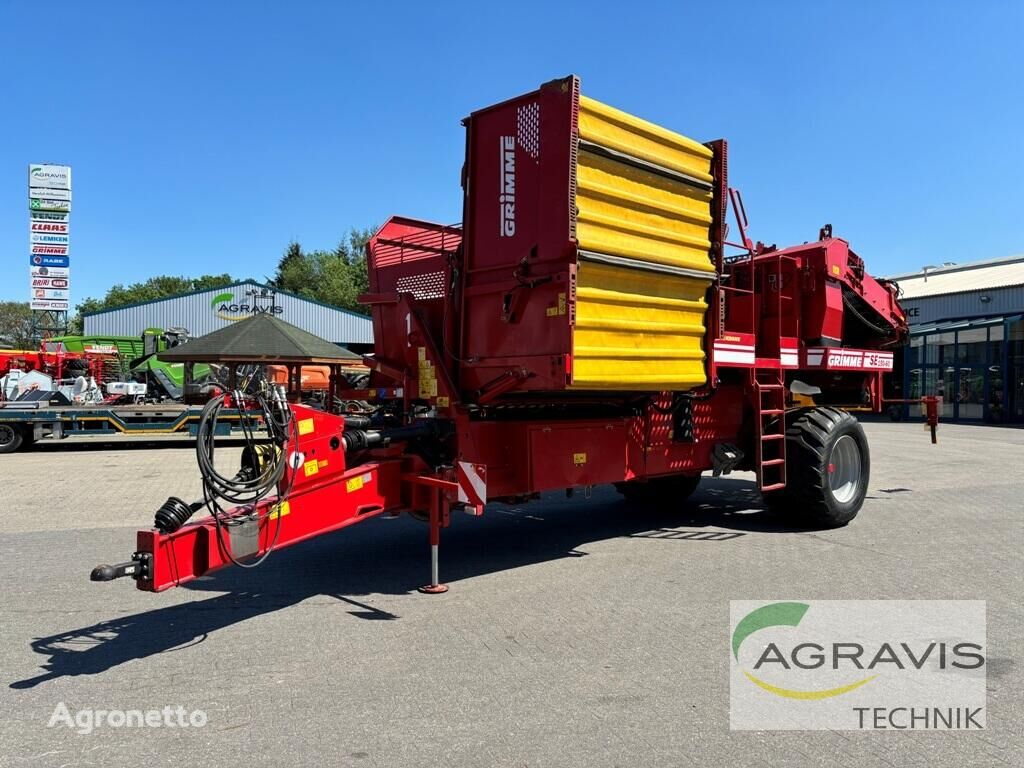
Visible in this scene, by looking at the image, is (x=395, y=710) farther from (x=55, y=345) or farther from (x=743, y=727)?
(x=55, y=345)

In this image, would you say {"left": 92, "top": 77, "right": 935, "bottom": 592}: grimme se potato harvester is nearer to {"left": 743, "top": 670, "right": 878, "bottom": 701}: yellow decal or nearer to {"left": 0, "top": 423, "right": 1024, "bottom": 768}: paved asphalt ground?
{"left": 0, "top": 423, "right": 1024, "bottom": 768}: paved asphalt ground

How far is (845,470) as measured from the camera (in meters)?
8.84

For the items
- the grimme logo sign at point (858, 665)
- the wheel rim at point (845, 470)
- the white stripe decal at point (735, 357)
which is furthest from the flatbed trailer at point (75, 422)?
the grimme logo sign at point (858, 665)

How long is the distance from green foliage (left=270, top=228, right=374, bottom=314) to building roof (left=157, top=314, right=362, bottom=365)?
42.9m

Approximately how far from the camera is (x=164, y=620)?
5.15 metres

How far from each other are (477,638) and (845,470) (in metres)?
5.73

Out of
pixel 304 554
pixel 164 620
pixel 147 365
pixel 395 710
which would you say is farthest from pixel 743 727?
pixel 147 365

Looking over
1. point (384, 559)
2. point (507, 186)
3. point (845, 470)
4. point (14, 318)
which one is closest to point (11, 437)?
point (384, 559)

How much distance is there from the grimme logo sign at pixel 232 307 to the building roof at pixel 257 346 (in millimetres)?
23773

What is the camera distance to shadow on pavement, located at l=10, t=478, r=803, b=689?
4.77 m

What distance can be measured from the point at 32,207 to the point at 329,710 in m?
36.5

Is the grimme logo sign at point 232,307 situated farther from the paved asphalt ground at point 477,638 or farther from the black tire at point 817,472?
the black tire at point 817,472

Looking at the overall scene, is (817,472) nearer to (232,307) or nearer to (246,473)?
(246,473)

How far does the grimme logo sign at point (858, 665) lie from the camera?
376 centimetres
